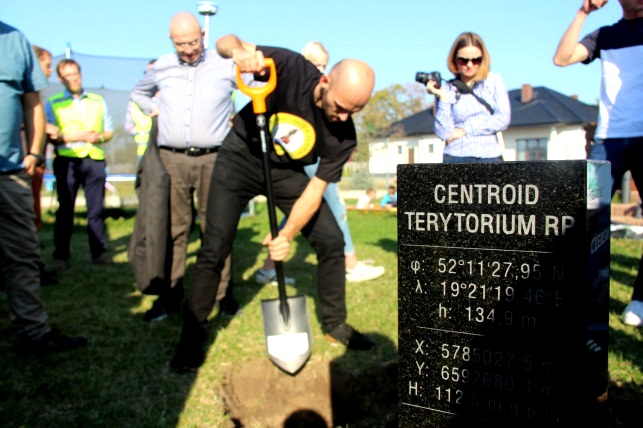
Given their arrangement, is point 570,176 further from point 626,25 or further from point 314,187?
point 626,25

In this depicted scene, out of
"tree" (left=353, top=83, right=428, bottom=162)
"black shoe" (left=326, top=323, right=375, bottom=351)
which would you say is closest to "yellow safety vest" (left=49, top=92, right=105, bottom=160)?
"black shoe" (left=326, top=323, right=375, bottom=351)

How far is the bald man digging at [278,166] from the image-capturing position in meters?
3.43

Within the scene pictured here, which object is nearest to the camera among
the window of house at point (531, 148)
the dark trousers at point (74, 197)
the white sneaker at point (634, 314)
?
the white sneaker at point (634, 314)

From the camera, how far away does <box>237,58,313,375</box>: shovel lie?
134 inches

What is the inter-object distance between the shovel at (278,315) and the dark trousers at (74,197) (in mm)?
3435

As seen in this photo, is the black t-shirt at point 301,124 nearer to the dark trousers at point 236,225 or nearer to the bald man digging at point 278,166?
the bald man digging at point 278,166

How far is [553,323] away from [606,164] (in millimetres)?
626

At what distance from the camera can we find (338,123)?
344 centimetres

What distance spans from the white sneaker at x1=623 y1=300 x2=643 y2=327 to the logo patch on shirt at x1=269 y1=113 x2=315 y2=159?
7.91ft

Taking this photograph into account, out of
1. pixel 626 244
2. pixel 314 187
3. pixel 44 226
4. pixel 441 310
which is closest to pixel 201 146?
pixel 314 187

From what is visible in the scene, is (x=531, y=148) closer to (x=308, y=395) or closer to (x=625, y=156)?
(x=625, y=156)

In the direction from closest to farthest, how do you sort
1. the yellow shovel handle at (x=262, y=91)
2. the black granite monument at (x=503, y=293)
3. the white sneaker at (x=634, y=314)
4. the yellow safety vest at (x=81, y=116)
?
the black granite monument at (x=503, y=293) < the yellow shovel handle at (x=262, y=91) < the white sneaker at (x=634, y=314) < the yellow safety vest at (x=81, y=116)

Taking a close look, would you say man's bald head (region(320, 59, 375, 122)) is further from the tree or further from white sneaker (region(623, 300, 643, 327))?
the tree

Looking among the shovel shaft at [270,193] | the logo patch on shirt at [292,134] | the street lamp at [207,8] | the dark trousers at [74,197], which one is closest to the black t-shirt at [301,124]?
the logo patch on shirt at [292,134]
